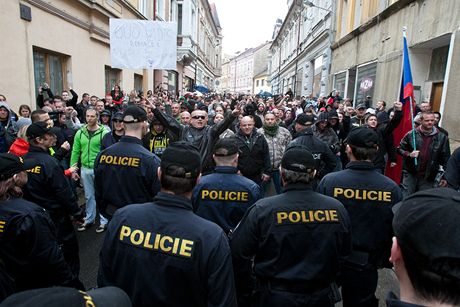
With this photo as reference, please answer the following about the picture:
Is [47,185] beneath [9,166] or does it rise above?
beneath

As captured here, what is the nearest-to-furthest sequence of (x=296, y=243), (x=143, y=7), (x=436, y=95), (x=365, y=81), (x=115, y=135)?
(x=296, y=243) < (x=115, y=135) < (x=436, y=95) < (x=365, y=81) < (x=143, y=7)

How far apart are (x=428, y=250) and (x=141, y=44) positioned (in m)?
7.19

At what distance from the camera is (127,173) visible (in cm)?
317

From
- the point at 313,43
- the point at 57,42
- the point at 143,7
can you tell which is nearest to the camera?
the point at 57,42

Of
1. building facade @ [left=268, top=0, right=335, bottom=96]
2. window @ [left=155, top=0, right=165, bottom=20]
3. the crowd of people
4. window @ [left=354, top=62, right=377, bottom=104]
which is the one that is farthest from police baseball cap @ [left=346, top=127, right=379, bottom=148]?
window @ [left=155, top=0, right=165, bottom=20]

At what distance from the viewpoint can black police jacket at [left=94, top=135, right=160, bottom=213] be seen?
316 cm

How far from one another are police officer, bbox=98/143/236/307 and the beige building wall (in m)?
6.80

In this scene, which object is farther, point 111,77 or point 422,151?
point 111,77

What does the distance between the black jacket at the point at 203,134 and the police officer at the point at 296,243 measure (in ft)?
7.93

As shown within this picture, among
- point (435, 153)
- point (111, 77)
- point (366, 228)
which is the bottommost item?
point (366, 228)

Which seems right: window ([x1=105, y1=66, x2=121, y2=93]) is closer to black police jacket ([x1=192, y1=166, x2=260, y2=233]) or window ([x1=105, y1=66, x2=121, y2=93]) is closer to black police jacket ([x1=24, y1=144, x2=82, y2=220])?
black police jacket ([x1=24, y1=144, x2=82, y2=220])

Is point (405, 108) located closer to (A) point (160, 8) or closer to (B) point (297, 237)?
(B) point (297, 237)

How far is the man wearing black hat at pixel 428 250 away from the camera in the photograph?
916 millimetres

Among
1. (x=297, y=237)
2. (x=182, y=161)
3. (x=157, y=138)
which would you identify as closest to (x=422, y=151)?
(x=297, y=237)
